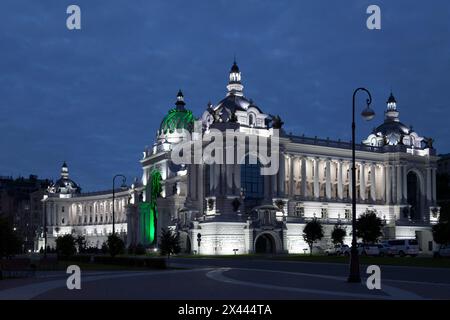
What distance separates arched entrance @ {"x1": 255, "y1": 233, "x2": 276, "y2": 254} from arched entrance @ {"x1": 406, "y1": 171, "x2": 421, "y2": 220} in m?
40.5

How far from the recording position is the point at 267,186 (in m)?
120

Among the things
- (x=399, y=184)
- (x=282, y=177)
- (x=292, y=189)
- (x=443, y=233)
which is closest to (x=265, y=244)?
(x=282, y=177)

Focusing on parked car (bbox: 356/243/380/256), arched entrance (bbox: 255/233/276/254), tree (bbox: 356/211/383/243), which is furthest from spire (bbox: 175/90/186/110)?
parked car (bbox: 356/243/380/256)

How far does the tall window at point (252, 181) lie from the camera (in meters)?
119

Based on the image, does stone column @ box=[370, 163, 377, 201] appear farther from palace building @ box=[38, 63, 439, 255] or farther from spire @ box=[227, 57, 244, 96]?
spire @ box=[227, 57, 244, 96]

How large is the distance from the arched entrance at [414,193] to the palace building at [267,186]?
204mm

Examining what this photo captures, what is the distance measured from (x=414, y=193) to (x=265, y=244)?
42883 millimetres

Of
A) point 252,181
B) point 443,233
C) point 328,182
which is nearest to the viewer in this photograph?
point 443,233

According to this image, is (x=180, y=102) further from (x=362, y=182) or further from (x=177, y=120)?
(x=362, y=182)

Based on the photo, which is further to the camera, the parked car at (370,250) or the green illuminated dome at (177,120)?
the green illuminated dome at (177,120)

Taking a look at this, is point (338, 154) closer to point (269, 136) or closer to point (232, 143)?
point (269, 136)

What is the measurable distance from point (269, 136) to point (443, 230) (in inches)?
1532

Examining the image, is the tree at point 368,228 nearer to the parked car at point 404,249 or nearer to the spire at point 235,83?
the parked car at point 404,249

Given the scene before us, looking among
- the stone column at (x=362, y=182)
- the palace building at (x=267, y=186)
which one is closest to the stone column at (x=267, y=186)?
the palace building at (x=267, y=186)
